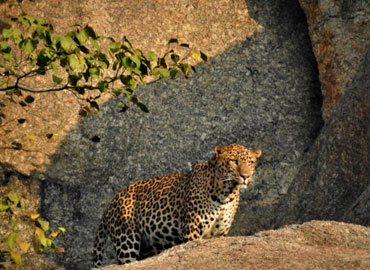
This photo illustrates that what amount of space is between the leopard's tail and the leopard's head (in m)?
2.21

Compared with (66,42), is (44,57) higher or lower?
lower

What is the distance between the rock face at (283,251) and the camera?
8.79m

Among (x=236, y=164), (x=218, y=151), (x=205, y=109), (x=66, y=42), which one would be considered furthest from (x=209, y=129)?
(x=66, y=42)

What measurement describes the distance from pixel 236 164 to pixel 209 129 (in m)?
3.52

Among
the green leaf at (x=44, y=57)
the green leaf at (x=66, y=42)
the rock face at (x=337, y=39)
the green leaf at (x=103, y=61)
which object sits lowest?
the green leaf at (x=44, y=57)

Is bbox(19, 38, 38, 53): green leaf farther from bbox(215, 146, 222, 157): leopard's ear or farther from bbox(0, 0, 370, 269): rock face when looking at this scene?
bbox(0, 0, 370, 269): rock face

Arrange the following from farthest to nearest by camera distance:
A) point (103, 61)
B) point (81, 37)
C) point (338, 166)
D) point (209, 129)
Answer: point (209, 129)
point (338, 166)
point (103, 61)
point (81, 37)

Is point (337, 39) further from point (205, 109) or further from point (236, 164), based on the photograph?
point (236, 164)

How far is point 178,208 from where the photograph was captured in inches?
516

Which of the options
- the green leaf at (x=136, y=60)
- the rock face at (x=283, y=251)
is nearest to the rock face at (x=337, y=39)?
the rock face at (x=283, y=251)

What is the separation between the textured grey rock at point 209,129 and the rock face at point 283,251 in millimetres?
5280

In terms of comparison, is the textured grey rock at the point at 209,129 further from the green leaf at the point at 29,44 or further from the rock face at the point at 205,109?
the green leaf at the point at 29,44

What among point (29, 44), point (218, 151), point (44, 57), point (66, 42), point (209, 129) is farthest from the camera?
point (209, 129)

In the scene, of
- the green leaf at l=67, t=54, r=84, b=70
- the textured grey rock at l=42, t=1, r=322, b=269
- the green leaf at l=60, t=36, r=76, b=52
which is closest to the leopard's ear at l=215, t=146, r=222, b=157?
the textured grey rock at l=42, t=1, r=322, b=269
